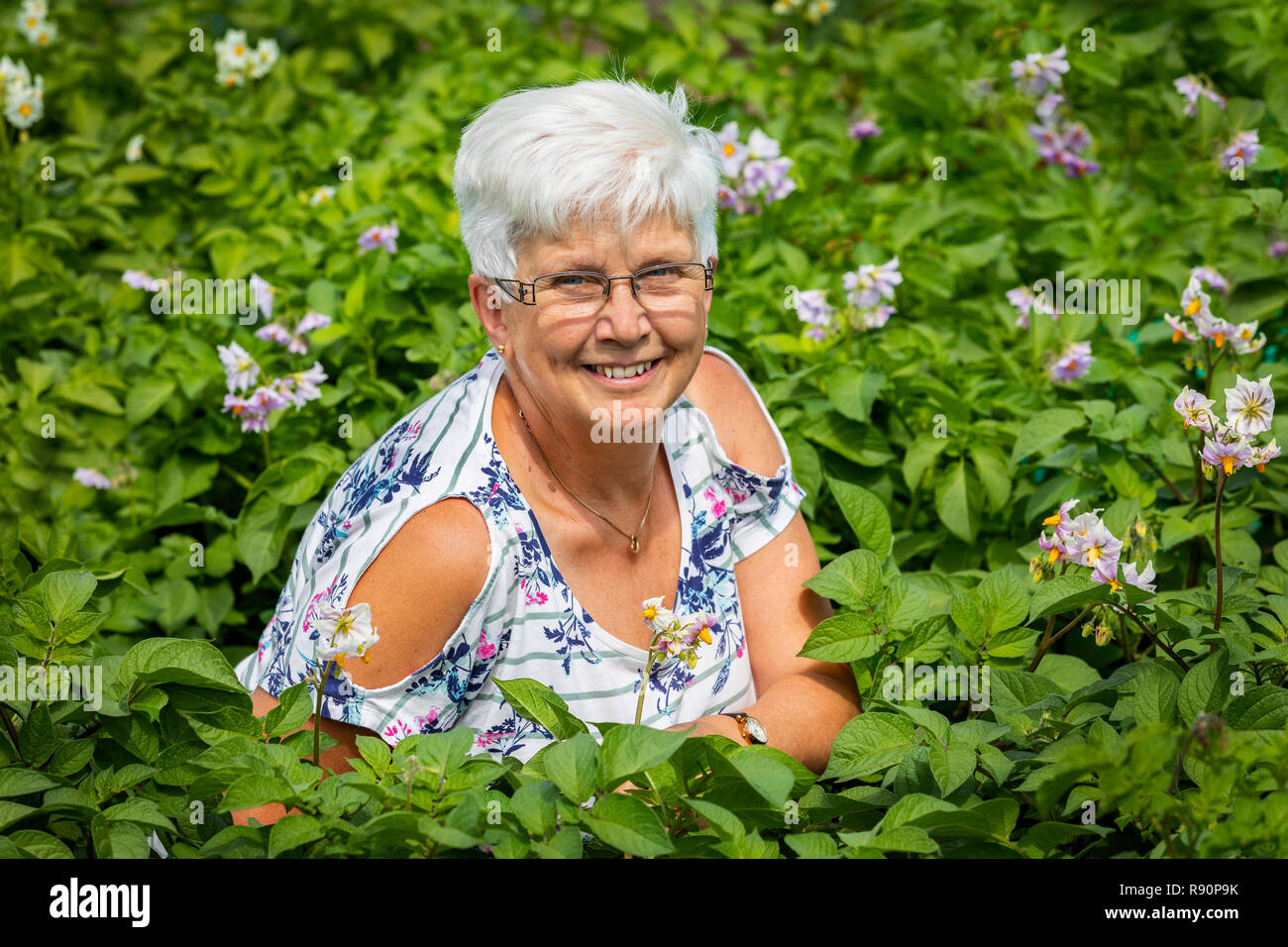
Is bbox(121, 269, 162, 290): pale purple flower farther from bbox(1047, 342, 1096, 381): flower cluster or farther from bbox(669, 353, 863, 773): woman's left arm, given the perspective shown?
bbox(1047, 342, 1096, 381): flower cluster

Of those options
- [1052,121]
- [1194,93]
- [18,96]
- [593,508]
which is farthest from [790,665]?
[18,96]

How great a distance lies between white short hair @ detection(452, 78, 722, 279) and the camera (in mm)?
2117

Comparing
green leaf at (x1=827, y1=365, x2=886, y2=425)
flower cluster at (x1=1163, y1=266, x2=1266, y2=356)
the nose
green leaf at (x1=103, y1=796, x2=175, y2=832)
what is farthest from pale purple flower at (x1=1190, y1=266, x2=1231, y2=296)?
green leaf at (x1=103, y1=796, x2=175, y2=832)

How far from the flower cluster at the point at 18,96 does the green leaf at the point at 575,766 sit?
10.7 ft

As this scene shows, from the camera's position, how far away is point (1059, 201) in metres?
3.87

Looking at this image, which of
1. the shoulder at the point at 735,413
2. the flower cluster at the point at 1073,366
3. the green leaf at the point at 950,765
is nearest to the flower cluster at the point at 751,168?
the flower cluster at the point at 1073,366

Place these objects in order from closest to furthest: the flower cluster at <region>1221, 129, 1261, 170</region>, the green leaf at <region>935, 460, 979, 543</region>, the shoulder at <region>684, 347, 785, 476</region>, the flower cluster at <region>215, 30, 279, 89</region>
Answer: the shoulder at <region>684, 347, 785, 476</region>
the green leaf at <region>935, 460, 979, 543</region>
the flower cluster at <region>1221, 129, 1261, 170</region>
the flower cluster at <region>215, 30, 279, 89</region>

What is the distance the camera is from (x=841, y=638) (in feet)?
7.27

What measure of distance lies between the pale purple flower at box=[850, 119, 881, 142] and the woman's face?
2173mm

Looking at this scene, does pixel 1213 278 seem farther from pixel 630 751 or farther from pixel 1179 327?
pixel 630 751

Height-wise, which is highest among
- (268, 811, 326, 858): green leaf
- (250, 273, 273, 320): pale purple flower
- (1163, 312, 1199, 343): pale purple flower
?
(250, 273, 273, 320): pale purple flower

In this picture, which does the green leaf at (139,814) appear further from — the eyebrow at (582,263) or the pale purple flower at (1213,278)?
the pale purple flower at (1213,278)
